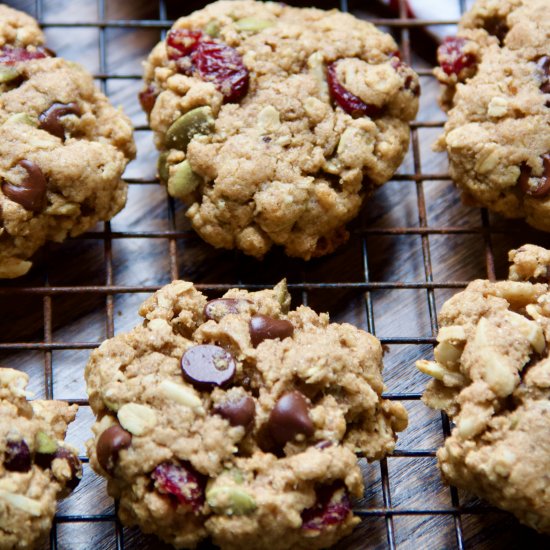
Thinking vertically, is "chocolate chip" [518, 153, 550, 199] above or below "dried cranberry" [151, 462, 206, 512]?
above

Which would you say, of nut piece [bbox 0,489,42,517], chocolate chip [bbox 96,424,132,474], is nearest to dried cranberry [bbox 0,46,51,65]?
chocolate chip [bbox 96,424,132,474]

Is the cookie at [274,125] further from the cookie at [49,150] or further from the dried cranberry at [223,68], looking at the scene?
the cookie at [49,150]

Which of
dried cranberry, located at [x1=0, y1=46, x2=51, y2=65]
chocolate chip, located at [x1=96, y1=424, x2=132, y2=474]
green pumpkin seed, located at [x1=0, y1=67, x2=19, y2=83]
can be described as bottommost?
chocolate chip, located at [x1=96, y1=424, x2=132, y2=474]

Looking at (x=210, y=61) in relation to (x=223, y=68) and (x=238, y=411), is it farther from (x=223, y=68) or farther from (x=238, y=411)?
(x=238, y=411)

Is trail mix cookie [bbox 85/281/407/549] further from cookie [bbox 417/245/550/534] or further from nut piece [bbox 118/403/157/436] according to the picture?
cookie [bbox 417/245/550/534]

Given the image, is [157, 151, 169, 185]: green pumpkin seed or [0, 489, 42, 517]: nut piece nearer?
[0, 489, 42, 517]: nut piece

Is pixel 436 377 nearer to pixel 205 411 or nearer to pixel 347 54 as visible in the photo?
pixel 205 411

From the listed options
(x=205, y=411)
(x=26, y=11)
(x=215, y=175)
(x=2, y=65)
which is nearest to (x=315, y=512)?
(x=205, y=411)
